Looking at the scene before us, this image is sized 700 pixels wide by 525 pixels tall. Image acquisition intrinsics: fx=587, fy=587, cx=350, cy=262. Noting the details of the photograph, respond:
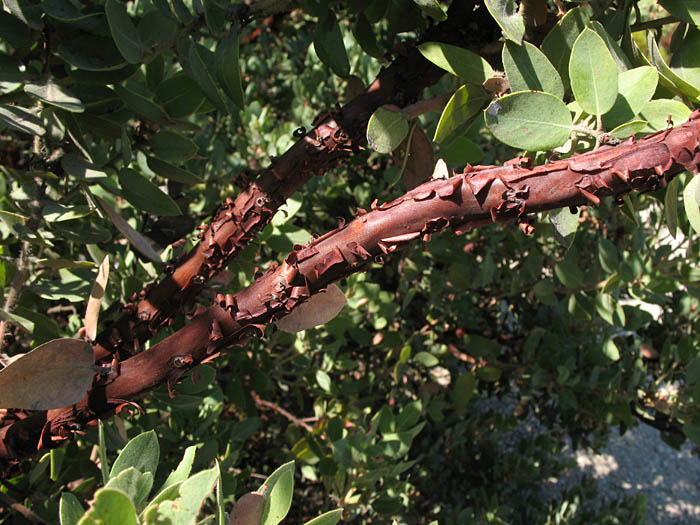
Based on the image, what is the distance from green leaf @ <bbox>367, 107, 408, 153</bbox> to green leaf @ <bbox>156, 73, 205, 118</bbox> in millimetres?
289

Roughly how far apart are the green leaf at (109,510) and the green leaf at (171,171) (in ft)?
1.68

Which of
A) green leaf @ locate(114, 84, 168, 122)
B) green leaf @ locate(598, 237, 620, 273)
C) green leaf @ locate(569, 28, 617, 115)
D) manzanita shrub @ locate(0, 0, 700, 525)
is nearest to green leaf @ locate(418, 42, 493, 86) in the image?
manzanita shrub @ locate(0, 0, 700, 525)

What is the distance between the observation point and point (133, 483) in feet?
1.63

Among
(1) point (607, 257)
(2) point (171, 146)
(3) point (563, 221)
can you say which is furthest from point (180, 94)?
(1) point (607, 257)

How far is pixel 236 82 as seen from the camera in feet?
2.20

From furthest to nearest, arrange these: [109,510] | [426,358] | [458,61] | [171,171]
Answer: [426,358] < [171,171] < [458,61] < [109,510]

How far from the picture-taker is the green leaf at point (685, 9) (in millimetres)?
605

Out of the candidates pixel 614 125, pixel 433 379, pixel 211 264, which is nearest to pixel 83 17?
pixel 211 264

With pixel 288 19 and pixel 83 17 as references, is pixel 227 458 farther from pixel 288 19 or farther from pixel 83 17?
pixel 288 19

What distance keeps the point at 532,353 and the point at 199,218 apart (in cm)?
102

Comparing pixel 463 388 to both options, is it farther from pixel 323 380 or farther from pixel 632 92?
pixel 632 92

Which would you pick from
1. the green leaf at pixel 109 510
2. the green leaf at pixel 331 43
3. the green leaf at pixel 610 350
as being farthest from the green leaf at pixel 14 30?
the green leaf at pixel 610 350

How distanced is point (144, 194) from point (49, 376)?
0.96 feet

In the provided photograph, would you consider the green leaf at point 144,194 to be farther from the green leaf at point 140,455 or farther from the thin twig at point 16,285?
the green leaf at point 140,455
